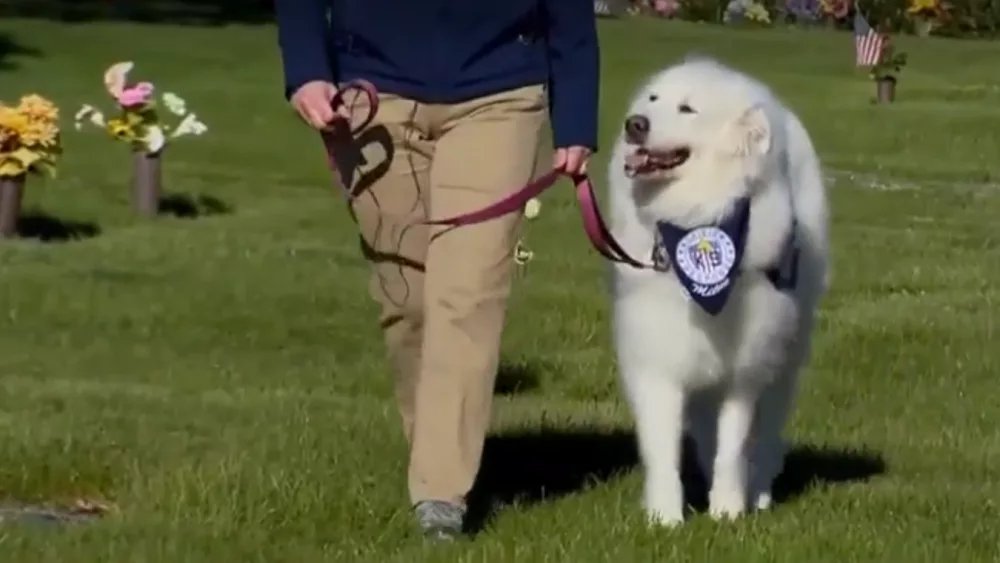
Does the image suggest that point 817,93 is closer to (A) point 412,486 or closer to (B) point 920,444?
(B) point 920,444

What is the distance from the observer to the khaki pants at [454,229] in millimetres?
5477

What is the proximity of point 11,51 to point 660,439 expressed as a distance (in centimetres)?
2746

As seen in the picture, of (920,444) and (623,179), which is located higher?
(623,179)

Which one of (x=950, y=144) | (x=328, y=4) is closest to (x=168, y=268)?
(x=328, y=4)

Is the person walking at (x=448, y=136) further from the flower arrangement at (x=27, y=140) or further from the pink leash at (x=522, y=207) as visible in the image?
the flower arrangement at (x=27, y=140)

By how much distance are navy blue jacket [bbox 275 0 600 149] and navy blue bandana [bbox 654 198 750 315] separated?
0.38 metres

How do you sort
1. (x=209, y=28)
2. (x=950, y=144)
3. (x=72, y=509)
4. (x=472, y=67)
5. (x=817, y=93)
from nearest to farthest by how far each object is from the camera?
(x=472, y=67)
(x=72, y=509)
(x=950, y=144)
(x=817, y=93)
(x=209, y=28)

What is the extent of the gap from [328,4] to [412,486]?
1371 millimetres

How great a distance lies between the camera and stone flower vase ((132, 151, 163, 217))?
15898 mm

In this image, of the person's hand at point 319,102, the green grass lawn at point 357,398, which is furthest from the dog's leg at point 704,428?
the person's hand at point 319,102

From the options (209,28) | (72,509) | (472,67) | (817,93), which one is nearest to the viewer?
(472,67)

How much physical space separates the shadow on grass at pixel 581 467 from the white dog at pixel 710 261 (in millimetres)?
410

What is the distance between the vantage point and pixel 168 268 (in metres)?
12.1

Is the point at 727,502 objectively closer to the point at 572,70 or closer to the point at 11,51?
the point at 572,70
